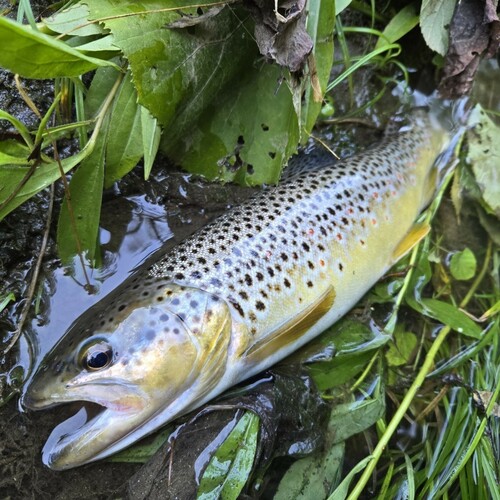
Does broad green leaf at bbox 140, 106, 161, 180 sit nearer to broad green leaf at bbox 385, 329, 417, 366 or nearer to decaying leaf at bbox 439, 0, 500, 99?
broad green leaf at bbox 385, 329, 417, 366

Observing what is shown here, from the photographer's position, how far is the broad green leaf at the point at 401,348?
2.66 meters

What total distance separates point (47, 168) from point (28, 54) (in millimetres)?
516

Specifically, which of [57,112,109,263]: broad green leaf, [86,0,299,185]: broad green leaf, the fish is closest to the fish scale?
the fish

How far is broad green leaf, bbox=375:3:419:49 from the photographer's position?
296cm

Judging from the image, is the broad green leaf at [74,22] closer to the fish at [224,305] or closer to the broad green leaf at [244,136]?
the broad green leaf at [244,136]

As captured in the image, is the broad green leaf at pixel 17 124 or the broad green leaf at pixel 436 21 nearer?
the broad green leaf at pixel 17 124

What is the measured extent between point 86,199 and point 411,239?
163cm

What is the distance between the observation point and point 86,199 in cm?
215

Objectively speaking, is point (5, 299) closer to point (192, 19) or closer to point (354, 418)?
point (192, 19)

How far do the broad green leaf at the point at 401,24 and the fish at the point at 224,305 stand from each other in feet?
2.42

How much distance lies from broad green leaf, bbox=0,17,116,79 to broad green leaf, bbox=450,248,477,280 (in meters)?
2.08

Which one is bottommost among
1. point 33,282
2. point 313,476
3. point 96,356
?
point 313,476

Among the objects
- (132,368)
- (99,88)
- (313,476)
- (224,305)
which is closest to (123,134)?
(99,88)

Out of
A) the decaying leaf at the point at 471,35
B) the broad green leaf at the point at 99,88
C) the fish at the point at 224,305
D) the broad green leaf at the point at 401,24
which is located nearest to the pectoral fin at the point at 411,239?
the fish at the point at 224,305
